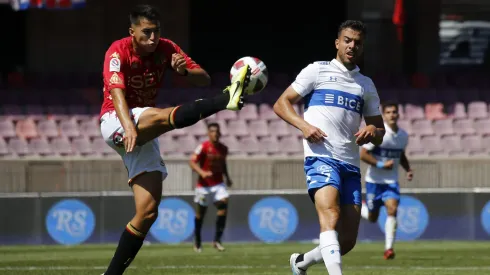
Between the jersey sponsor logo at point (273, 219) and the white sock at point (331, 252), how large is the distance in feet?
38.0

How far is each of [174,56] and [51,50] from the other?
18.9 metres

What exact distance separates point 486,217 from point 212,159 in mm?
5396

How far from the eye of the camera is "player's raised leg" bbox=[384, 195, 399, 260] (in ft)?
48.2

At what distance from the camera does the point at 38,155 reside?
23.0 meters

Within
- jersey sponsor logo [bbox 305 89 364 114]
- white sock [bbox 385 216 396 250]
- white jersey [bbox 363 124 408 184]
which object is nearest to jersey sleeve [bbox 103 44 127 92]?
jersey sponsor logo [bbox 305 89 364 114]

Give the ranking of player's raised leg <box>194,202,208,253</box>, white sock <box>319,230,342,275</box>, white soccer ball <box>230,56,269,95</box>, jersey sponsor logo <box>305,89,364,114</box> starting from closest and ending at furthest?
white sock <box>319,230,342,275</box> → white soccer ball <box>230,56,269,95</box> → jersey sponsor logo <box>305,89,364,114</box> → player's raised leg <box>194,202,208,253</box>

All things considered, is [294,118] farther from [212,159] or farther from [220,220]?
[212,159]

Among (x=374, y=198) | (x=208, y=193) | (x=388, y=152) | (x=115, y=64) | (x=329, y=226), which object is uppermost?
(x=115, y=64)

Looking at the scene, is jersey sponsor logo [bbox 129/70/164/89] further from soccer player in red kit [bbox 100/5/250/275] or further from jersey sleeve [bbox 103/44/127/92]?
jersey sleeve [bbox 103/44/127/92]

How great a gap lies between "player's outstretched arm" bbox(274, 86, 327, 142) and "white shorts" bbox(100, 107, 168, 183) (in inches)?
42.8

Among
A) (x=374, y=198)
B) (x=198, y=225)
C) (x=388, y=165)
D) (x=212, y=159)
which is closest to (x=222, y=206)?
(x=198, y=225)

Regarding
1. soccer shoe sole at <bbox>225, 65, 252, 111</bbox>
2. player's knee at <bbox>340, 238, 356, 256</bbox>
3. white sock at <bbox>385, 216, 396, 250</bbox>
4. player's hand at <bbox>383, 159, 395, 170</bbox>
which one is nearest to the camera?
A: soccer shoe sole at <bbox>225, 65, 252, 111</bbox>

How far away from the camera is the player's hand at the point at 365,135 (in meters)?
8.90

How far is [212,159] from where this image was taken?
18547 millimetres
